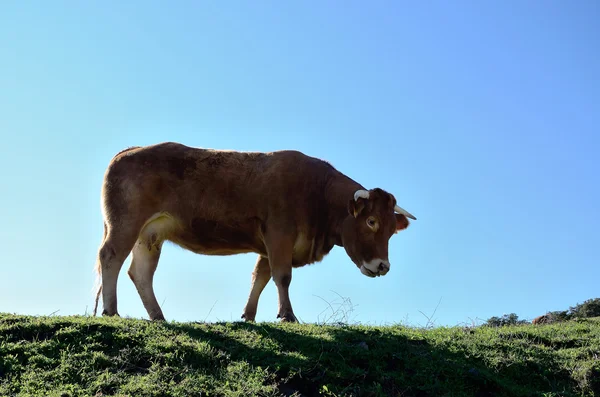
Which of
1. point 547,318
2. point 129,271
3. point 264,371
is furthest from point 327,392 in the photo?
point 547,318

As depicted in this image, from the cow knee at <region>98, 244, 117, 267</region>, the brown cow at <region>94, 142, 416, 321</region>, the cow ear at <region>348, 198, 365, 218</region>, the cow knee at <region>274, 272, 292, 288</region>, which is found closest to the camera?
the cow knee at <region>98, 244, 117, 267</region>

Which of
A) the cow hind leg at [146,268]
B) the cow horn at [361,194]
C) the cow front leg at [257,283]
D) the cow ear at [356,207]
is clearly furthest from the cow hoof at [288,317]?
the cow horn at [361,194]

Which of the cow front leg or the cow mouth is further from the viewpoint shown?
the cow front leg

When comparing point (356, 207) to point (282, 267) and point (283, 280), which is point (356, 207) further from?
point (283, 280)

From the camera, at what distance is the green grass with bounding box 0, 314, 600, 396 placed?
9.17 metres

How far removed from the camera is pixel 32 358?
9641mm

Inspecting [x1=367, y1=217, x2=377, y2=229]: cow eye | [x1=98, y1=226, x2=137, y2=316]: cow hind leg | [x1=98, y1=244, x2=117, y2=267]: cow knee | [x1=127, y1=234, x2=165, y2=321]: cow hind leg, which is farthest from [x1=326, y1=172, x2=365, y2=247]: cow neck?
[x1=98, y1=244, x2=117, y2=267]: cow knee

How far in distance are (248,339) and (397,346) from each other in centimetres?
212

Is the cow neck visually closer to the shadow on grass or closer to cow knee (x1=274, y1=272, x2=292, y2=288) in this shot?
cow knee (x1=274, y1=272, x2=292, y2=288)

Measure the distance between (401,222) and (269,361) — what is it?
6.71m

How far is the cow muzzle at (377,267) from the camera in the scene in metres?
14.4

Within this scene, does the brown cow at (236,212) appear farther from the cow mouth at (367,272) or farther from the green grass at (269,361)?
the green grass at (269,361)

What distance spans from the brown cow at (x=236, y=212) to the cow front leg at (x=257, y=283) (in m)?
0.06

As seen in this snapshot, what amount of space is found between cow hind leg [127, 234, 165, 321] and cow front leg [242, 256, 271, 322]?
1728mm
